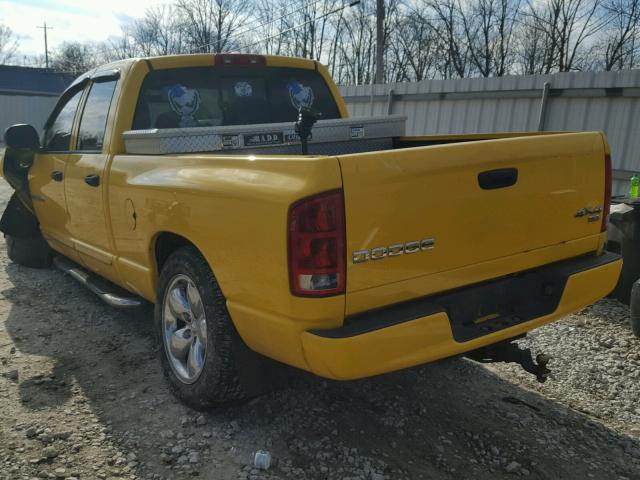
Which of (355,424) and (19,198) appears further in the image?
(19,198)

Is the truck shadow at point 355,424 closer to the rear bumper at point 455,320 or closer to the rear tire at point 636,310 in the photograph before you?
the rear bumper at point 455,320

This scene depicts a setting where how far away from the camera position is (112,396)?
3260 mm

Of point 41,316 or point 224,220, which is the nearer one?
point 224,220

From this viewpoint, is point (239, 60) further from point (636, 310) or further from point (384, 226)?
point (636, 310)

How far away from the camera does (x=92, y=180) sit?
12.3 feet

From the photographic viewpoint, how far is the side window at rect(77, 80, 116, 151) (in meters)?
3.90

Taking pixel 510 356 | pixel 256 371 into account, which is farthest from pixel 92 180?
pixel 510 356

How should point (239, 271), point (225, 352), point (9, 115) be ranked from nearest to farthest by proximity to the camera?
point (239, 271)
point (225, 352)
point (9, 115)

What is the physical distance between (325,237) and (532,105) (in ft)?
25.4

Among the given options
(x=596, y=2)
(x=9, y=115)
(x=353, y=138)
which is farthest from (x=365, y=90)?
(x=9, y=115)

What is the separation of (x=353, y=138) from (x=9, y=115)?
142ft

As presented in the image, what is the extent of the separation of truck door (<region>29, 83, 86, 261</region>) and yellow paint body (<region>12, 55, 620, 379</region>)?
1.65m

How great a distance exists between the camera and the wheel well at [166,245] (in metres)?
3.01

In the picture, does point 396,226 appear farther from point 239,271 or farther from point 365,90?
point 365,90
